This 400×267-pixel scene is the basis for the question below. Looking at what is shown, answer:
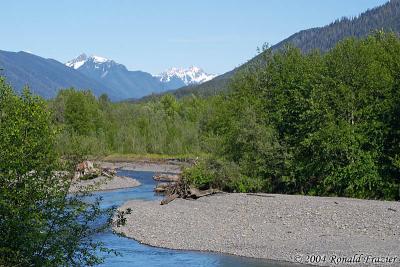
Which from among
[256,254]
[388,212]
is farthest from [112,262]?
[388,212]

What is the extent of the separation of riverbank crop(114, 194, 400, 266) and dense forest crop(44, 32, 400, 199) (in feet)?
15.9

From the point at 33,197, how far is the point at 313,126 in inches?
1504

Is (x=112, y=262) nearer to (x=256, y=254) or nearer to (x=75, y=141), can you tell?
(x=256, y=254)

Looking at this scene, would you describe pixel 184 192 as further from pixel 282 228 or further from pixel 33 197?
pixel 33 197

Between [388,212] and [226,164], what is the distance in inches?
798

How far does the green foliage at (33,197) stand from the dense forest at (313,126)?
29663 mm

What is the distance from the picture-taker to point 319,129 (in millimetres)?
46656

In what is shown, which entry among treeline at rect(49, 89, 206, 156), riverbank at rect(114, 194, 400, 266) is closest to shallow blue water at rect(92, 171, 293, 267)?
riverbank at rect(114, 194, 400, 266)

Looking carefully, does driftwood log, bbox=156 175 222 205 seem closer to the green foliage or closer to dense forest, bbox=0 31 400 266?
dense forest, bbox=0 31 400 266

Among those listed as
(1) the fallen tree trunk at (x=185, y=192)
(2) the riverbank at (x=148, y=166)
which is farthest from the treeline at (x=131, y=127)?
(1) the fallen tree trunk at (x=185, y=192)

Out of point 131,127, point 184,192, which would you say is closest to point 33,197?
point 184,192

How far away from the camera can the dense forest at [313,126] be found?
44.6 m

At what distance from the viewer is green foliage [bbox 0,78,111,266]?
38.9ft

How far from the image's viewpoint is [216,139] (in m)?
56.4
